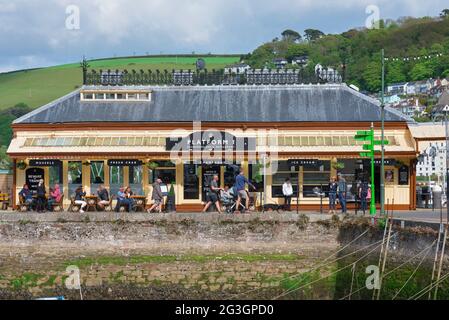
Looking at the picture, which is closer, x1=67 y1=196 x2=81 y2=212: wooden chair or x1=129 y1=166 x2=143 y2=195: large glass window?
x1=67 y1=196 x2=81 y2=212: wooden chair

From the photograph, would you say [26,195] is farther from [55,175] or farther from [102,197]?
[102,197]

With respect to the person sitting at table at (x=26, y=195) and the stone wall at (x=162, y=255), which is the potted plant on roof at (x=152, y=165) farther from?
the stone wall at (x=162, y=255)

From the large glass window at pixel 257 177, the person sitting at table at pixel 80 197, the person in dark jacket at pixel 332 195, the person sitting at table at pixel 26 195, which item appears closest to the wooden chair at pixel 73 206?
the person sitting at table at pixel 80 197

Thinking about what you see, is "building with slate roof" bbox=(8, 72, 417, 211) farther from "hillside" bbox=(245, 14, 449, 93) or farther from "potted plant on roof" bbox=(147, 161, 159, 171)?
"hillside" bbox=(245, 14, 449, 93)

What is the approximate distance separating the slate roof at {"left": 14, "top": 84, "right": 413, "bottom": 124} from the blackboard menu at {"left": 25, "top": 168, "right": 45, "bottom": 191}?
2.49 metres

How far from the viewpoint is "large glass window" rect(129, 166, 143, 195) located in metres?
49.2

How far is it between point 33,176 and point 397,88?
150852mm

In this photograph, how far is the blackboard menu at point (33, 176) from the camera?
49.5 m

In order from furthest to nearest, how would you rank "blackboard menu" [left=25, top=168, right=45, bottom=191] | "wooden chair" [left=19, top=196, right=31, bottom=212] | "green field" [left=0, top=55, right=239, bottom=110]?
"green field" [left=0, top=55, right=239, bottom=110], "blackboard menu" [left=25, top=168, right=45, bottom=191], "wooden chair" [left=19, top=196, right=31, bottom=212]

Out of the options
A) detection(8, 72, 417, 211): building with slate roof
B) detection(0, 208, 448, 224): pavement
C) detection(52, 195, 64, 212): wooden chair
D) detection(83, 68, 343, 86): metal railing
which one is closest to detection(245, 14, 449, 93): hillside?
detection(83, 68, 343, 86): metal railing

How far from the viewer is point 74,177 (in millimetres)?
49281

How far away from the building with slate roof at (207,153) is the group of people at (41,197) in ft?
7.41

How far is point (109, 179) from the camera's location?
49.2 meters

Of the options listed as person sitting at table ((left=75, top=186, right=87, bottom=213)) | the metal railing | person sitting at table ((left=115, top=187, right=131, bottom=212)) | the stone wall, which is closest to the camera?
the stone wall
